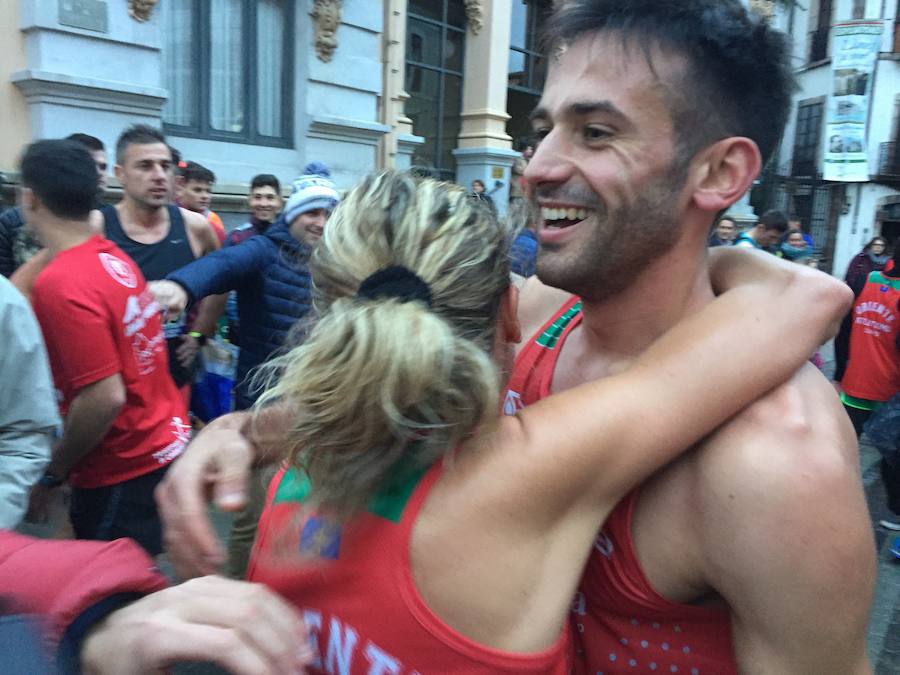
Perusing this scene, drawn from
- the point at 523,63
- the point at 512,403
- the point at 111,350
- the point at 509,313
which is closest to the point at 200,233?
the point at 111,350

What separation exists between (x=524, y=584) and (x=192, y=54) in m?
7.14

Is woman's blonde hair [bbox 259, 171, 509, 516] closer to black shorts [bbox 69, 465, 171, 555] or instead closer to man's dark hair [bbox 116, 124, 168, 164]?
black shorts [bbox 69, 465, 171, 555]

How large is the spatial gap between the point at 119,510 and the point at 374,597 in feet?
6.84

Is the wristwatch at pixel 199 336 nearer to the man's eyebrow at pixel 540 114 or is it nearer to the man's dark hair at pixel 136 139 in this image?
the man's dark hair at pixel 136 139

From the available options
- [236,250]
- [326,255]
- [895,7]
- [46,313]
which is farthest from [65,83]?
[895,7]

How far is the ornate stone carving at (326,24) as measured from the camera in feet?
24.3

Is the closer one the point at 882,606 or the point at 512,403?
the point at 512,403

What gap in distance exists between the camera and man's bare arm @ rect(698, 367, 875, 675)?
3.43 feet

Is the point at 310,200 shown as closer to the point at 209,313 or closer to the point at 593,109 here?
the point at 209,313

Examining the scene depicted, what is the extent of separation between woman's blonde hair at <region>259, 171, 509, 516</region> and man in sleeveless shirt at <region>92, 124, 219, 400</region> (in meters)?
2.71

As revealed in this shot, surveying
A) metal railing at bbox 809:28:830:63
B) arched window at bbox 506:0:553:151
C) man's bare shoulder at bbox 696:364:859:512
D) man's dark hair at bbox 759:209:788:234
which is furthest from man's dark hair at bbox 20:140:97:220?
metal railing at bbox 809:28:830:63

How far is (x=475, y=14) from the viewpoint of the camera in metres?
10.7

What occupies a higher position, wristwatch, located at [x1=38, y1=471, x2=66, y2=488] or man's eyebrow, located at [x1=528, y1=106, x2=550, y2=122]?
man's eyebrow, located at [x1=528, y1=106, x2=550, y2=122]

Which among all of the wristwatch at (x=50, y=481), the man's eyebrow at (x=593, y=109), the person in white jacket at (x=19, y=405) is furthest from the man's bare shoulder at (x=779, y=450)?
the wristwatch at (x=50, y=481)
